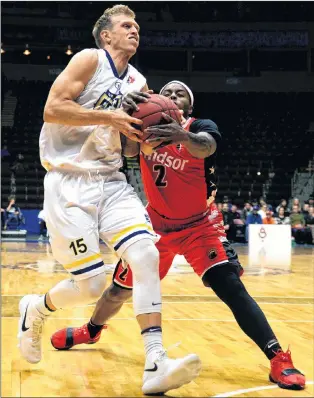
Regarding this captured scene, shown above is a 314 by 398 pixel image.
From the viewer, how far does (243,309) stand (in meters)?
3.70

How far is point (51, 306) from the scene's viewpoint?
12.1ft

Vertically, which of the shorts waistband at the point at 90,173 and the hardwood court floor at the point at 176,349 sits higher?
the shorts waistband at the point at 90,173

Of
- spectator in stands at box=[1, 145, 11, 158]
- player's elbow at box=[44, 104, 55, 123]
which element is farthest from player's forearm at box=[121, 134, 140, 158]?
spectator in stands at box=[1, 145, 11, 158]

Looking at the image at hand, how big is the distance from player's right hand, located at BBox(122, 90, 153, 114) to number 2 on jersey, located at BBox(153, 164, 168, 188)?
2.35ft

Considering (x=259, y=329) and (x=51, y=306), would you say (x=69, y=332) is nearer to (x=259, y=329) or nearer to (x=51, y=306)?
(x=51, y=306)

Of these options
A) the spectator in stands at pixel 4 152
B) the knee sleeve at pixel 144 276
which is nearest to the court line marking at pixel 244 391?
the knee sleeve at pixel 144 276

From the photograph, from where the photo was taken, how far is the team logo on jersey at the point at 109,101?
3508 millimetres

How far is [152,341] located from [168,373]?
211mm

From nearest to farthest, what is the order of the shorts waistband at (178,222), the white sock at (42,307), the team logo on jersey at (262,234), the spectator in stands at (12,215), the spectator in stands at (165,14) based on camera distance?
the white sock at (42,307) → the shorts waistband at (178,222) → the team logo on jersey at (262,234) → the spectator in stands at (12,215) → the spectator in stands at (165,14)

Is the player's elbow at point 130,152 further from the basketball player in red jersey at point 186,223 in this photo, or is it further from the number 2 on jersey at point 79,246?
the number 2 on jersey at point 79,246

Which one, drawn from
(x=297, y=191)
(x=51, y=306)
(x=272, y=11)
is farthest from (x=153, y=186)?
(x=272, y=11)

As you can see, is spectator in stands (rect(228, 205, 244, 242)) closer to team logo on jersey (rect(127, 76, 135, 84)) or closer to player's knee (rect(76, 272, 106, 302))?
team logo on jersey (rect(127, 76, 135, 84))

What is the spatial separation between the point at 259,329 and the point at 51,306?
1120mm

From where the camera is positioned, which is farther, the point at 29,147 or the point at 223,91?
the point at 223,91
